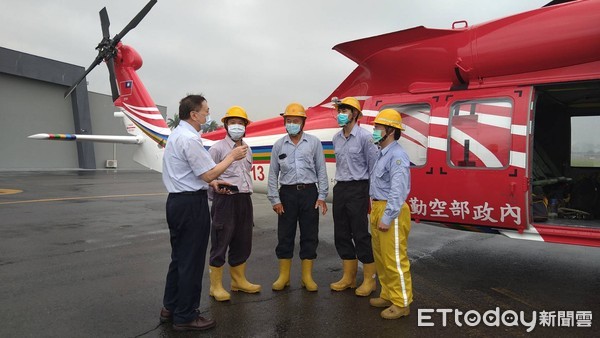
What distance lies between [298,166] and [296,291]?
1406mm

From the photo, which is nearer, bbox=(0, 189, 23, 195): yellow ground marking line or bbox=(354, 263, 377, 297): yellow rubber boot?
bbox=(354, 263, 377, 297): yellow rubber boot

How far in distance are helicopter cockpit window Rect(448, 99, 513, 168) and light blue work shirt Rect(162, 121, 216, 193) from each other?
2.83 meters

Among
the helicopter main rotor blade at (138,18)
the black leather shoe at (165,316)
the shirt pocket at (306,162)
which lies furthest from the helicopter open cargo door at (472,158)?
the helicopter main rotor blade at (138,18)

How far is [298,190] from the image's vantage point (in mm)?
4586

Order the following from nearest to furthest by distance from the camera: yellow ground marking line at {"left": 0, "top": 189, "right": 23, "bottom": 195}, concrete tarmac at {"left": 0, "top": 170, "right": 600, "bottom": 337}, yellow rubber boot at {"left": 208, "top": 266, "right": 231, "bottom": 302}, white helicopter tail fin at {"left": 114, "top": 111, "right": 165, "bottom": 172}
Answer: concrete tarmac at {"left": 0, "top": 170, "right": 600, "bottom": 337}, yellow rubber boot at {"left": 208, "top": 266, "right": 231, "bottom": 302}, white helicopter tail fin at {"left": 114, "top": 111, "right": 165, "bottom": 172}, yellow ground marking line at {"left": 0, "top": 189, "right": 23, "bottom": 195}

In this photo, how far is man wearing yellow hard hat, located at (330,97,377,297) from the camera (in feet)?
14.8

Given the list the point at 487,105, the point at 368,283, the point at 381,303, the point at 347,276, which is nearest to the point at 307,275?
the point at 347,276

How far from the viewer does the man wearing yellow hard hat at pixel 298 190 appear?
4594 millimetres

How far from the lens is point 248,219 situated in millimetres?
4527

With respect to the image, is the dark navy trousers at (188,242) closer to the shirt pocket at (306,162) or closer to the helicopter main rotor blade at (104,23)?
the shirt pocket at (306,162)

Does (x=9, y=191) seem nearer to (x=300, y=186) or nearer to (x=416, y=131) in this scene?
(x=300, y=186)

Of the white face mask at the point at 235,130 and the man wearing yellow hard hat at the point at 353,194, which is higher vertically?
the white face mask at the point at 235,130

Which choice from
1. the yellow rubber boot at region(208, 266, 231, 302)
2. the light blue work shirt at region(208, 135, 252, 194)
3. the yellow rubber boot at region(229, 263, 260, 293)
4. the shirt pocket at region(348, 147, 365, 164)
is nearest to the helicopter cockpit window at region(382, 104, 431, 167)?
the shirt pocket at region(348, 147, 365, 164)

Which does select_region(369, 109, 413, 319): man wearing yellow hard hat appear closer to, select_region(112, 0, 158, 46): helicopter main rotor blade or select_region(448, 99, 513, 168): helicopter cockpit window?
select_region(448, 99, 513, 168): helicopter cockpit window
